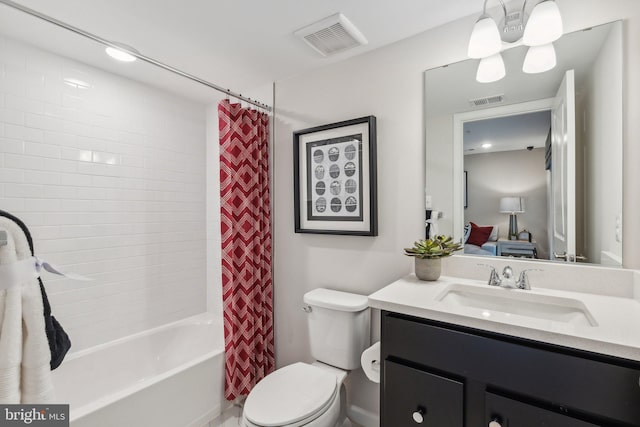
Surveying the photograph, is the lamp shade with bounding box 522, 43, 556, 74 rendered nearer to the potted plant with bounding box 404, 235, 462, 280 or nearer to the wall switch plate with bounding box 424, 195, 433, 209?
the wall switch plate with bounding box 424, 195, 433, 209

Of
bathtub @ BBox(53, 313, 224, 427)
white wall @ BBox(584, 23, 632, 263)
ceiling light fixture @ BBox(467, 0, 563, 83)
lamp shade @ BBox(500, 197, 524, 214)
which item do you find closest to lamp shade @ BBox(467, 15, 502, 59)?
ceiling light fixture @ BBox(467, 0, 563, 83)

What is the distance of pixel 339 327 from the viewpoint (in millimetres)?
1710

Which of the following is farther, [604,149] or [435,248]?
[435,248]

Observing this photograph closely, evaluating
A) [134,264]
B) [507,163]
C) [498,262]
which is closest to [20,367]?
[134,264]

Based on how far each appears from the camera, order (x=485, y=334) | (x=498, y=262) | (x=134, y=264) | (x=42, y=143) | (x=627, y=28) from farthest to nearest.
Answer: (x=134, y=264)
(x=42, y=143)
(x=498, y=262)
(x=627, y=28)
(x=485, y=334)

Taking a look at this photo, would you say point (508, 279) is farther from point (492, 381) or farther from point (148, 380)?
point (148, 380)

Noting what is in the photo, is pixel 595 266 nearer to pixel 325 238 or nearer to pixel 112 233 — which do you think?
pixel 325 238

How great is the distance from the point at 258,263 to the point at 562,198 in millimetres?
1759

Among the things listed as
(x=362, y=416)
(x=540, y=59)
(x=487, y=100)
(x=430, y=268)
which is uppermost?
(x=540, y=59)

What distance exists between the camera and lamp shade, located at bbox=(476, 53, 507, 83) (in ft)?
4.74

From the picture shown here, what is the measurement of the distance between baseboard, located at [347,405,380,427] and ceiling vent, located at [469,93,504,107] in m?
1.82

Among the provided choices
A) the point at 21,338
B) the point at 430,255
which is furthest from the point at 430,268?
the point at 21,338

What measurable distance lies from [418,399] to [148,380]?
144 centimetres

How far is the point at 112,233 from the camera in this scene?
212 cm
